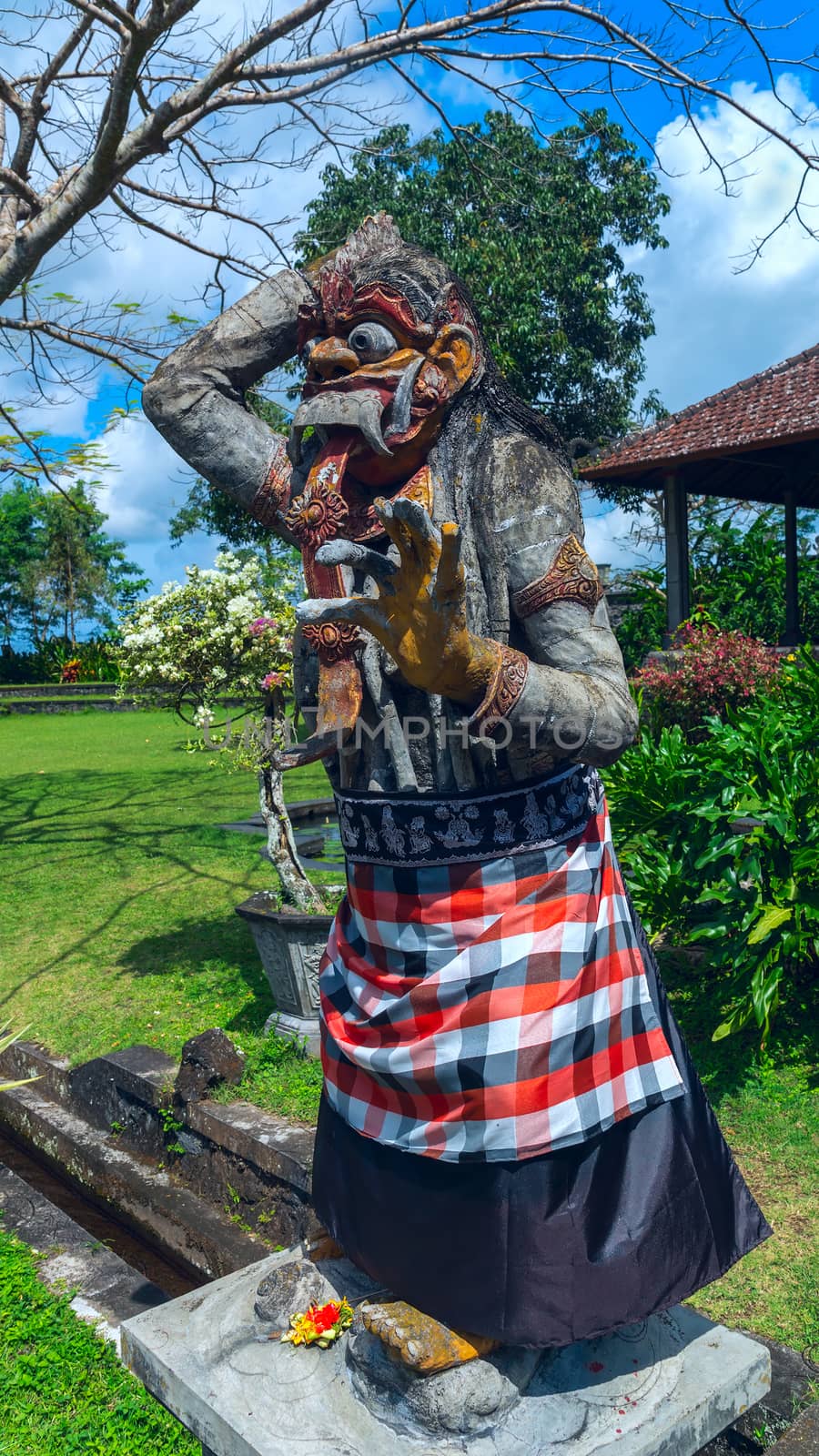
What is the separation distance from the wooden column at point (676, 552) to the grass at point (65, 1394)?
31.7 ft

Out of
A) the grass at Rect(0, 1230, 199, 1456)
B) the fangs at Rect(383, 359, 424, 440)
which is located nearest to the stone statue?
the fangs at Rect(383, 359, 424, 440)

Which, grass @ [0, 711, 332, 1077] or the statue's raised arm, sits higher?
the statue's raised arm

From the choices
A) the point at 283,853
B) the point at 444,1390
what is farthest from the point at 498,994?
the point at 283,853

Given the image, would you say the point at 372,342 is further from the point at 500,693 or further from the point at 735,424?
the point at 735,424

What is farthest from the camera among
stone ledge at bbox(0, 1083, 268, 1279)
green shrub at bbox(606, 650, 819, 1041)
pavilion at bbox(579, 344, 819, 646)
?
pavilion at bbox(579, 344, 819, 646)

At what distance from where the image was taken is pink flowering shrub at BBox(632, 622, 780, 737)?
9.43 meters

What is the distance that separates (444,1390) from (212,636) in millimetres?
4046

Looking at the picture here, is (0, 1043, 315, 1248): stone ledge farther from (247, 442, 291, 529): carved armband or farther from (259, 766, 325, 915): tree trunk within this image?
(247, 442, 291, 529): carved armband

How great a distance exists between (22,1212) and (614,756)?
3.04 m

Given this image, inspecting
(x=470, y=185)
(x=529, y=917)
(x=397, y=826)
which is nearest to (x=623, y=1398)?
(x=529, y=917)

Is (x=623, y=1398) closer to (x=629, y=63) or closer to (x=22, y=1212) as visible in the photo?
(x=22, y=1212)

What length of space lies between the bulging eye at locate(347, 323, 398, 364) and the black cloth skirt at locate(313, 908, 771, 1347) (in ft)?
3.75

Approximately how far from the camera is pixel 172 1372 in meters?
1.80

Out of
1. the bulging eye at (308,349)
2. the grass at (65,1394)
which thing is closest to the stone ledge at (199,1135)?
the grass at (65,1394)
